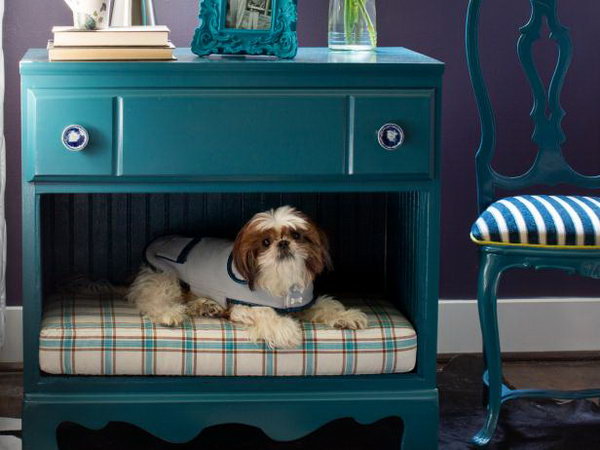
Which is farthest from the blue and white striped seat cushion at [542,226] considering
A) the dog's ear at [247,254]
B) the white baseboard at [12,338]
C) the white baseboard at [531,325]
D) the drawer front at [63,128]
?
the white baseboard at [12,338]

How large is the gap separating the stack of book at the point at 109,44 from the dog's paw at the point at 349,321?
2.16ft

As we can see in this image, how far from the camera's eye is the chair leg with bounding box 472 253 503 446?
2.37 meters

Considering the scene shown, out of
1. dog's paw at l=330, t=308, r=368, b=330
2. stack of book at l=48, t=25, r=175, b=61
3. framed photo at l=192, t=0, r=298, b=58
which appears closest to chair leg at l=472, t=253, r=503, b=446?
dog's paw at l=330, t=308, r=368, b=330

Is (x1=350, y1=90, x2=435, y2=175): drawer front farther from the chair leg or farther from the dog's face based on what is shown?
the chair leg

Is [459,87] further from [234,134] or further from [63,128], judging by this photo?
[63,128]

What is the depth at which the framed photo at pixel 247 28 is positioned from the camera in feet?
7.48

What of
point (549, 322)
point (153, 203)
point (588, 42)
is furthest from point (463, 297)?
point (153, 203)

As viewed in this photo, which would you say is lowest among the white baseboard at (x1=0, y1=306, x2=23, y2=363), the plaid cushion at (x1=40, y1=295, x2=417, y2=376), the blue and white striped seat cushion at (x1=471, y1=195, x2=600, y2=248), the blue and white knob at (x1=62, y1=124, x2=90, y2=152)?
the white baseboard at (x1=0, y1=306, x2=23, y2=363)

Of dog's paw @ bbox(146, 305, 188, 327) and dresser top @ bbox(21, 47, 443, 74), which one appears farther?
dog's paw @ bbox(146, 305, 188, 327)

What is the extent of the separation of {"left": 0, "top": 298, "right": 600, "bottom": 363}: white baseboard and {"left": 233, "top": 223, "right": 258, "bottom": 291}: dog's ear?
38.0 inches

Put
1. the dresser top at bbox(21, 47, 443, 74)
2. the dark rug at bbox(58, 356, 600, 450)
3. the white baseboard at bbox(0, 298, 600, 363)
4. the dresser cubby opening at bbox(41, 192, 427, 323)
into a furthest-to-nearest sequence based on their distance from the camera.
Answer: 1. the white baseboard at bbox(0, 298, 600, 363)
2. the dresser cubby opening at bbox(41, 192, 427, 323)
3. the dark rug at bbox(58, 356, 600, 450)
4. the dresser top at bbox(21, 47, 443, 74)

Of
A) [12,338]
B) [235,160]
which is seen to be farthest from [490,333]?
[12,338]

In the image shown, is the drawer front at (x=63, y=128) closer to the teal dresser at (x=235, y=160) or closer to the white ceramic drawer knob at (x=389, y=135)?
the teal dresser at (x=235, y=160)

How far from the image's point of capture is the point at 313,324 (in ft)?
7.61
